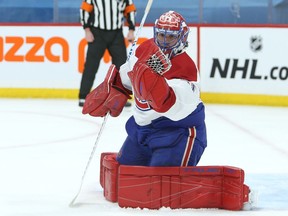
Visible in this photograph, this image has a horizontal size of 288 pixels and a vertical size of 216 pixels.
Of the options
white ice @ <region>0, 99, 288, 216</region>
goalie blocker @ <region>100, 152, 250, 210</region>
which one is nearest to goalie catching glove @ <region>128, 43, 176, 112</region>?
goalie blocker @ <region>100, 152, 250, 210</region>

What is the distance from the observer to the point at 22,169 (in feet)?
12.7

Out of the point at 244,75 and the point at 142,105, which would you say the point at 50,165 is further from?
the point at 244,75

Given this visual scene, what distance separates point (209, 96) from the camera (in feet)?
23.9

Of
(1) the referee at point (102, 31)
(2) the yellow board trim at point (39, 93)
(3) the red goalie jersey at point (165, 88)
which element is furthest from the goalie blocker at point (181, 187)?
(2) the yellow board trim at point (39, 93)

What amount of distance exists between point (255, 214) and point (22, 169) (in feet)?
4.31

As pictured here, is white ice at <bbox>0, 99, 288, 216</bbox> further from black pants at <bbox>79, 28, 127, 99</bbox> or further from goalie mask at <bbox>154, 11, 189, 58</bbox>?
goalie mask at <bbox>154, 11, 189, 58</bbox>

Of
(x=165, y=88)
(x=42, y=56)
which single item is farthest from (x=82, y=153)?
(x=42, y=56)

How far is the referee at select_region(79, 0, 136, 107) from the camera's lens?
6.81m

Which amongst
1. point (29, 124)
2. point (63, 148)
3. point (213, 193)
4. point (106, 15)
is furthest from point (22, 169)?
point (106, 15)

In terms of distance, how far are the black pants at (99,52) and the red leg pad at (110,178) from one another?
3.63 metres

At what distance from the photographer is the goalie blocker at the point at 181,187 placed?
2.98 metres

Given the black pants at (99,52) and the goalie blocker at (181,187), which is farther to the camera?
the black pants at (99,52)

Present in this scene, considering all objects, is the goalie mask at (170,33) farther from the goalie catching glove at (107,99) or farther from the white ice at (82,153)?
the white ice at (82,153)

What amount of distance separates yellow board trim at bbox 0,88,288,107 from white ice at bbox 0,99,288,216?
0.16 m
